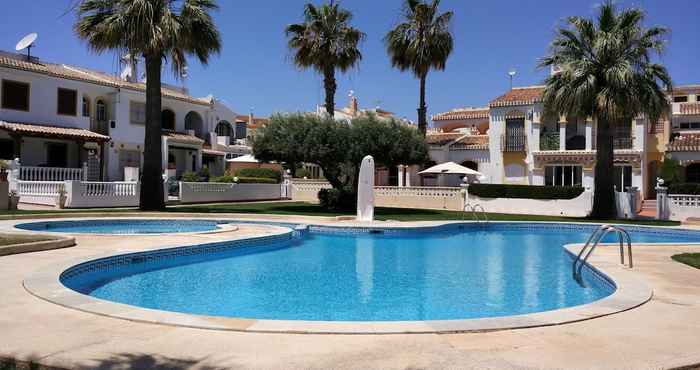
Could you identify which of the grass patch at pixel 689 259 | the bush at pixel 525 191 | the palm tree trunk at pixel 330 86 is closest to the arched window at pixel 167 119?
the palm tree trunk at pixel 330 86

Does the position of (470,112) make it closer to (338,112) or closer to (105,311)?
(338,112)

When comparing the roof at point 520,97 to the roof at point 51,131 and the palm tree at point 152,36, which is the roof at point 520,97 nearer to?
the palm tree at point 152,36

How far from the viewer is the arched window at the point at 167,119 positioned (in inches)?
1566

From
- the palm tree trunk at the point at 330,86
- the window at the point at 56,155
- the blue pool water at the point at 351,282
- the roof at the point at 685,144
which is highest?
the palm tree trunk at the point at 330,86

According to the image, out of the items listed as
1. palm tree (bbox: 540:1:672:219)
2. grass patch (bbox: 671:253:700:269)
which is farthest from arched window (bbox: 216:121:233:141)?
grass patch (bbox: 671:253:700:269)

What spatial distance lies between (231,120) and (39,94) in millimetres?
17273

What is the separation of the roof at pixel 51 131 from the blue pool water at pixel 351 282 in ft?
65.1

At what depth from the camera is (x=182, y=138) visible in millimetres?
38438

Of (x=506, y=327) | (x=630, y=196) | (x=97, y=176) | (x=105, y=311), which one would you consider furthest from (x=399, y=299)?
(x=97, y=176)

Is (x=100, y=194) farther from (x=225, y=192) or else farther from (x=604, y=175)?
(x=604, y=175)

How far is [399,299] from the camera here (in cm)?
924

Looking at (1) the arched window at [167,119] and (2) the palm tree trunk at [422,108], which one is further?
(1) the arched window at [167,119]

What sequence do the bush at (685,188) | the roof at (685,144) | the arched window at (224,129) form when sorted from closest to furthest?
the bush at (685,188) → the roof at (685,144) → the arched window at (224,129)

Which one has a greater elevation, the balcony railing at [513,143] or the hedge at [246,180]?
the balcony railing at [513,143]
